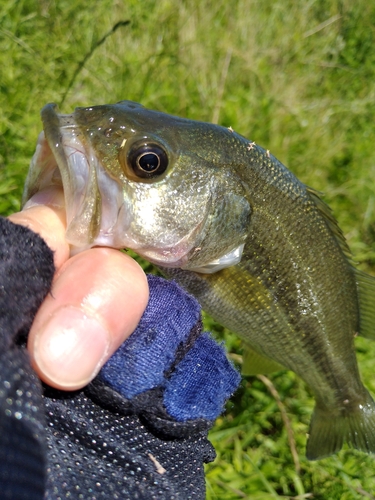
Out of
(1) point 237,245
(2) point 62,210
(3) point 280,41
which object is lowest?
(1) point 237,245

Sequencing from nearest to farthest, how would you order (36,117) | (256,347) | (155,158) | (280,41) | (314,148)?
(155,158) → (256,347) → (36,117) → (314,148) → (280,41)

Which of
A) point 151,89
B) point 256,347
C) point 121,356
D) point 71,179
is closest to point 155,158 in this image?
point 71,179

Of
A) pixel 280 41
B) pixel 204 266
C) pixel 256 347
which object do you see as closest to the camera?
pixel 204 266

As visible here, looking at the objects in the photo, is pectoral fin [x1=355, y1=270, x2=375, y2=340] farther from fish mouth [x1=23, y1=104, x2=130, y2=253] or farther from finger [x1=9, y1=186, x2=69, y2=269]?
finger [x1=9, y1=186, x2=69, y2=269]

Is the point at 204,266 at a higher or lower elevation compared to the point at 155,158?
lower

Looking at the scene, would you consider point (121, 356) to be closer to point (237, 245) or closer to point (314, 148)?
point (237, 245)

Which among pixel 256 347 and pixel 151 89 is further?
pixel 151 89

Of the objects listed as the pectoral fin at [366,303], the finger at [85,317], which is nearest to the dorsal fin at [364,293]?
the pectoral fin at [366,303]

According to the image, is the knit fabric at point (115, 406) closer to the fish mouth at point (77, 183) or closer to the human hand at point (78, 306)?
the human hand at point (78, 306)
